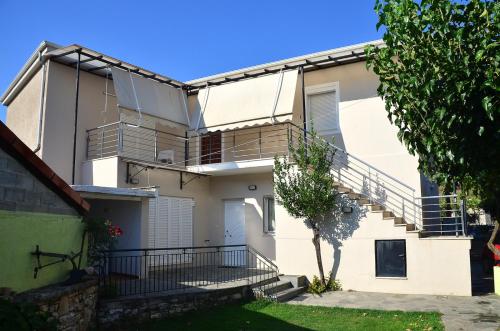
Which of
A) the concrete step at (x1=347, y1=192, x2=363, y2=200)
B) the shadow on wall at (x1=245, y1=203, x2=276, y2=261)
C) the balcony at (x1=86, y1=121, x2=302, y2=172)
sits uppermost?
the balcony at (x1=86, y1=121, x2=302, y2=172)

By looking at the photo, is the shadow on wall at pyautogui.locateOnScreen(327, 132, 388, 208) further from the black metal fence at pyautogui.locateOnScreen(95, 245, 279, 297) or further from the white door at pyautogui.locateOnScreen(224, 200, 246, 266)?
the white door at pyautogui.locateOnScreen(224, 200, 246, 266)

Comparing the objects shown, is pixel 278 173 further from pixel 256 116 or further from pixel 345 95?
pixel 345 95

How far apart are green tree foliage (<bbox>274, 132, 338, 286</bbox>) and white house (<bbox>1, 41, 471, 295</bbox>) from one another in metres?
0.72

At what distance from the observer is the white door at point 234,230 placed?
19.0 m

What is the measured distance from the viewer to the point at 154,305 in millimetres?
11344

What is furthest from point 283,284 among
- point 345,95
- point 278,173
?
point 345,95

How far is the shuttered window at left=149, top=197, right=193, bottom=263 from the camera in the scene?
16984mm

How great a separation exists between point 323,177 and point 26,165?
9.46m


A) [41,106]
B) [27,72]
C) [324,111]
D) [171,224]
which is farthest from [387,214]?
[27,72]

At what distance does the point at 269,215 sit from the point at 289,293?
511cm

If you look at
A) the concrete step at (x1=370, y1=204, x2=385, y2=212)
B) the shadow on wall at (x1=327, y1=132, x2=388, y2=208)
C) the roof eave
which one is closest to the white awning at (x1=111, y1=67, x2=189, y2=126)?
the roof eave

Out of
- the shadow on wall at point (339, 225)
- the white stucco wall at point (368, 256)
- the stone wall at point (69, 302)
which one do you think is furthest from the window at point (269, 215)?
the stone wall at point (69, 302)

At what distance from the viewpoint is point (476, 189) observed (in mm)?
8406

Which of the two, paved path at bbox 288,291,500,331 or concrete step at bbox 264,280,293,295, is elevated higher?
concrete step at bbox 264,280,293,295
